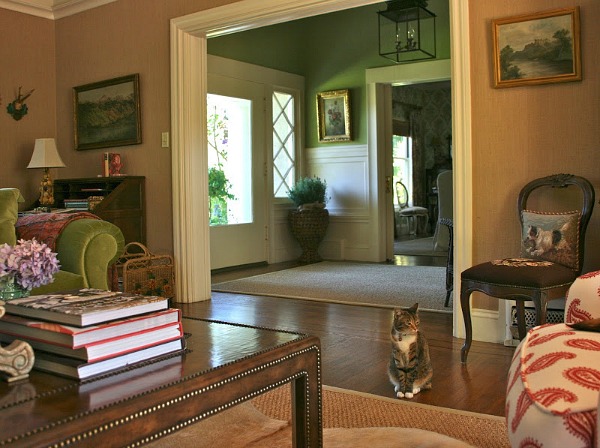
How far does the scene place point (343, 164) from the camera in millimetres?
7418

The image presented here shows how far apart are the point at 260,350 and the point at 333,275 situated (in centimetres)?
469

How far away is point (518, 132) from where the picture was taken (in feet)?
11.2

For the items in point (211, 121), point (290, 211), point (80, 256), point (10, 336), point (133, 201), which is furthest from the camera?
point (290, 211)

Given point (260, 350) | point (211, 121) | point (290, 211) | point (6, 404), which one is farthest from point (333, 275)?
point (6, 404)

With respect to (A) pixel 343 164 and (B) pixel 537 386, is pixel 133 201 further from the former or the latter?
(B) pixel 537 386

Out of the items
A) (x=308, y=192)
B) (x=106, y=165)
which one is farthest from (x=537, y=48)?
(x=308, y=192)

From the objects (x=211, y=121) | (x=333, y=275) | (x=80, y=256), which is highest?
(x=211, y=121)

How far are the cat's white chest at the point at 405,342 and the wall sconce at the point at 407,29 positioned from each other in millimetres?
3309

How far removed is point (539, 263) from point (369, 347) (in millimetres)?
989

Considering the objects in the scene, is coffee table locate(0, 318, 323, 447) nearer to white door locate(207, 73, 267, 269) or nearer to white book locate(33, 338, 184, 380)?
white book locate(33, 338, 184, 380)

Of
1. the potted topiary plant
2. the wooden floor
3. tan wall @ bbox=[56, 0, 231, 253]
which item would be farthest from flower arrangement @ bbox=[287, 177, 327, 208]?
tan wall @ bbox=[56, 0, 231, 253]

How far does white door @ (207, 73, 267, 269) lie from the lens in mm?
6617

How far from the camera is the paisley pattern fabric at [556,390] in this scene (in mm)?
1175

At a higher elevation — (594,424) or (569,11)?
(569,11)
